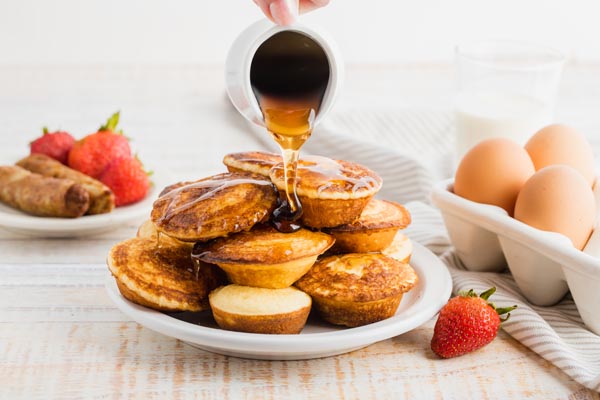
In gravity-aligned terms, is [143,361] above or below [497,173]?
below

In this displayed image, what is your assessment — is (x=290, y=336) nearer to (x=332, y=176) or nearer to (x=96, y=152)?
(x=332, y=176)

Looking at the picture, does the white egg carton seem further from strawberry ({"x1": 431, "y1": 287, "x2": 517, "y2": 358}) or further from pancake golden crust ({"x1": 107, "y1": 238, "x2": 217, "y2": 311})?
pancake golden crust ({"x1": 107, "y1": 238, "x2": 217, "y2": 311})

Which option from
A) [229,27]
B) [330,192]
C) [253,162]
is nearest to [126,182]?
[253,162]

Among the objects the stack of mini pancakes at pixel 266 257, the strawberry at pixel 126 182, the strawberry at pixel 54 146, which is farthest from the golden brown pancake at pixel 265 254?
the strawberry at pixel 54 146

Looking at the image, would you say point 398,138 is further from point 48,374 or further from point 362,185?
point 48,374

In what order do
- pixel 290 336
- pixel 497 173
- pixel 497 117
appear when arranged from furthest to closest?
1. pixel 497 117
2. pixel 497 173
3. pixel 290 336

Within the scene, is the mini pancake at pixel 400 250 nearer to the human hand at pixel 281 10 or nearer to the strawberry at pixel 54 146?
the human hand at pixel 281 10

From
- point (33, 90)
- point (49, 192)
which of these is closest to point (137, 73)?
point (33, 90)
